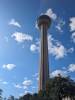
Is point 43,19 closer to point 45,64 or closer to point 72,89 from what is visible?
point 45,64

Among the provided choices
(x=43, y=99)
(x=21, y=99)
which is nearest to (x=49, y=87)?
(x=43, y=99)

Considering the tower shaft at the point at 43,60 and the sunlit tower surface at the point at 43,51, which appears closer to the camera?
the tower shaft at the point at 43,60

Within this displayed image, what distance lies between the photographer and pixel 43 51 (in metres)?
176

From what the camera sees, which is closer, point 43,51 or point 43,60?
point 43,60

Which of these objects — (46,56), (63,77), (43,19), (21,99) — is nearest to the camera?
(63,77)

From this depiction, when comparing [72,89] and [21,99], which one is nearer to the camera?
[72,89]

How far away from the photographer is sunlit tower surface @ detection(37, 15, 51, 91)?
164675mm

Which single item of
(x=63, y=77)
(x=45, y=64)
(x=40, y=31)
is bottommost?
(x=63, y=77)

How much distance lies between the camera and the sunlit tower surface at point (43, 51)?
540ft

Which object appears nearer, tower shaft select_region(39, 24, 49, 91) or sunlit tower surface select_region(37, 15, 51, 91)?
tower shaft select_region(39, 24, 49, 91)

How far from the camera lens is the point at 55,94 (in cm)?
8394

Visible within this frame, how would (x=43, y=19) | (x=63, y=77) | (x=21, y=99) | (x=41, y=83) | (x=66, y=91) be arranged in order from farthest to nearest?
(x=43, y=19) → (x=41, y=83) → (x=21, y=99) → (x=63, y=77) → (x=66, y=91)

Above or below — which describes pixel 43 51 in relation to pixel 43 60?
above

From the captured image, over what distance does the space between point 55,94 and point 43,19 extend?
354ft
